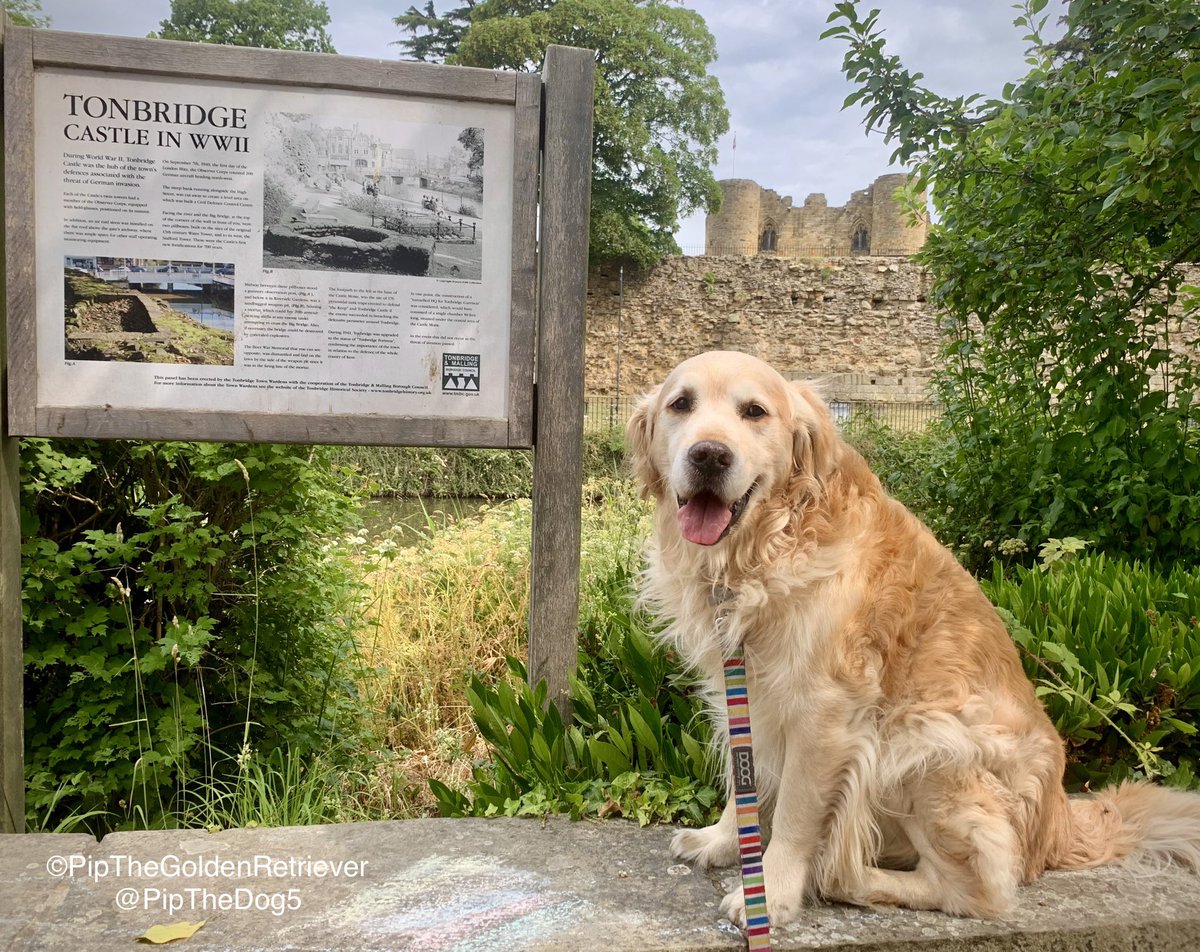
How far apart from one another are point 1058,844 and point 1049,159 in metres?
3.95

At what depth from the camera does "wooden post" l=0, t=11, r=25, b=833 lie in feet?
9.59

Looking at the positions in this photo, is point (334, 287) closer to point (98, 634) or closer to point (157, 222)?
point (157, 222)

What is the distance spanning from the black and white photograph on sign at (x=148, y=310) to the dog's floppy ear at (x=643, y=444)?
142cm

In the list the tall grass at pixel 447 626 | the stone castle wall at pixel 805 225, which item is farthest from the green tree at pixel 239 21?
the tall grass at pixel 447 626

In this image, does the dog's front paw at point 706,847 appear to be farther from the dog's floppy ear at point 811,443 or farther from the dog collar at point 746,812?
the dog's floppy ear at point 811,443

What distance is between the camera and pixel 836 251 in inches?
1529

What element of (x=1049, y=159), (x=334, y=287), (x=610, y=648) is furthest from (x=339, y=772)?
(x=1049, y=159)

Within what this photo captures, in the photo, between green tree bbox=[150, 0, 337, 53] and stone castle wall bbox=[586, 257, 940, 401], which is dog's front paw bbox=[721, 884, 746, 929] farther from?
green tree bbox=[150, 0, 337, 53]

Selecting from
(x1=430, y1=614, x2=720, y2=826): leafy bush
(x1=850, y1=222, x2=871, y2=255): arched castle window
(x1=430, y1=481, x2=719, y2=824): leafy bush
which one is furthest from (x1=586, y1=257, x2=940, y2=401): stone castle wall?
(x1=430, y1=614, x2=720, y2=826): leafy bush

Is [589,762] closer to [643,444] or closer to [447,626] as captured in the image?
[643,444]

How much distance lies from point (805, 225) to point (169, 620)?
38.8 metres

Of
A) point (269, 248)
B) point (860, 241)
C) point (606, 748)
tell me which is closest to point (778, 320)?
point (860, 241)

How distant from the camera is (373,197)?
3.05 m

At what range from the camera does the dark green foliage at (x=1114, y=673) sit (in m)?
3.06
